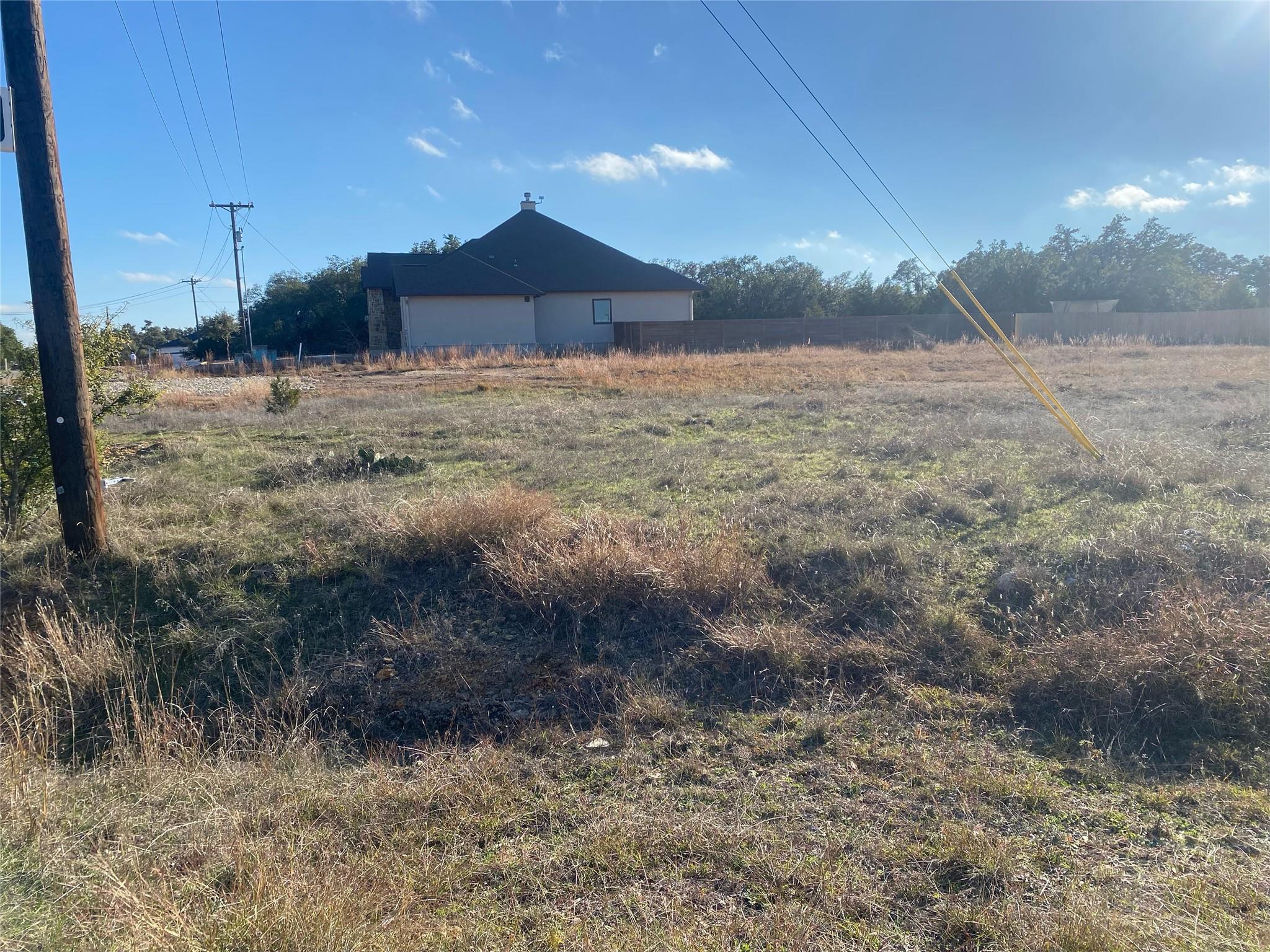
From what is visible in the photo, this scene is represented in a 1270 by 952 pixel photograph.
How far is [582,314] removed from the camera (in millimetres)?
37000

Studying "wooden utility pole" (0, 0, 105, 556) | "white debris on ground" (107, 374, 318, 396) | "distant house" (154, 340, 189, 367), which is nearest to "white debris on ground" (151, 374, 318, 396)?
"white debris on ground" (107, 374, 318, 396)

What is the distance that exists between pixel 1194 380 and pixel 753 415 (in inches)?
401

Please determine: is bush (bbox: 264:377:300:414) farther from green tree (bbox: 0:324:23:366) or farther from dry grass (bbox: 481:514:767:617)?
dry grass (bbox: 481:514:767:617)

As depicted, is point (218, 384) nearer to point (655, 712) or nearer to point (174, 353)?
point (655, 712)

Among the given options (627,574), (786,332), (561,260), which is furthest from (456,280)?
(627,574)

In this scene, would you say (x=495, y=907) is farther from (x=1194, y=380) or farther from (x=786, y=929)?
(x=1194, y=380)

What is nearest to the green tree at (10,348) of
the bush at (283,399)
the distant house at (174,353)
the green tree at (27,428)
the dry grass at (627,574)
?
the green tree at (27,428)

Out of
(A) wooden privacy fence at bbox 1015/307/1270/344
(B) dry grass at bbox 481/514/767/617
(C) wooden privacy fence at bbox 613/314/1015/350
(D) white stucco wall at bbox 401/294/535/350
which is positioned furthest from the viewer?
(C) wooden privacy fence at bbox 613/314/1015/350

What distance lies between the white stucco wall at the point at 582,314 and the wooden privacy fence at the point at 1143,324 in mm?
15748

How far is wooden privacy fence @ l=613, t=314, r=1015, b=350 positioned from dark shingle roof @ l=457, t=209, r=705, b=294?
2.55 meters

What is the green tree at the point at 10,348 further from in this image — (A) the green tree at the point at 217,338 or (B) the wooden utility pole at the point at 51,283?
(A) the green tree at the point at 217,338

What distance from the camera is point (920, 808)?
10.2 ft

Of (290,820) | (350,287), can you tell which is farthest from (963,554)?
(350,287)

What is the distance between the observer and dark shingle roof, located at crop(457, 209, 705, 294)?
3669 cm
